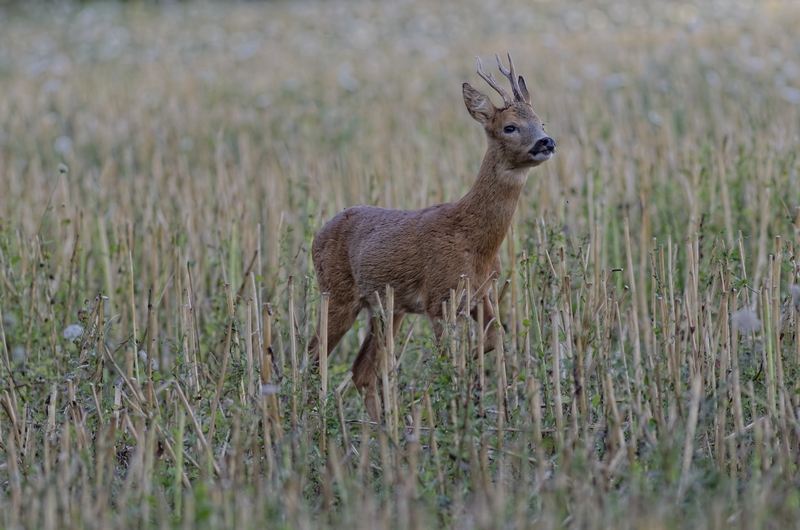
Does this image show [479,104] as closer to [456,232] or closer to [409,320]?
[456,232]

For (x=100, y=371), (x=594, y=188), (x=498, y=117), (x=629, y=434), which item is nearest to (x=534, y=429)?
(x=629, y=434)

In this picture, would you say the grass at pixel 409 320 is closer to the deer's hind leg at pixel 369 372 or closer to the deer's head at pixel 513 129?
the deer's hind leg at pixel 369 372

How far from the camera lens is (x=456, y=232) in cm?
378

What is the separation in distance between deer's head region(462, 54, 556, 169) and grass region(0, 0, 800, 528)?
0.54 meters

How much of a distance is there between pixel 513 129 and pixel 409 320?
5.09ft

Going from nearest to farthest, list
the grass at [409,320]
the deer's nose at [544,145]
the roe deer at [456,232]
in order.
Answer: the grass at [409,320]
the deer's nose at [544,145]
the roe deer at [456,232]

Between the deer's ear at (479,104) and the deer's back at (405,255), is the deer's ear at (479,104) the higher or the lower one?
the higher one

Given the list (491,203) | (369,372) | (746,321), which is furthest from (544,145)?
(369,372)

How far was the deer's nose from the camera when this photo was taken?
3.53 meters

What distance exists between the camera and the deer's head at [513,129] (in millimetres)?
3572

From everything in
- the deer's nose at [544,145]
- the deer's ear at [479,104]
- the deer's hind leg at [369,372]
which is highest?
the deer's ear at [479,104]

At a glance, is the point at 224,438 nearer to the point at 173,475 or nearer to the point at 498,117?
the point at 173,475

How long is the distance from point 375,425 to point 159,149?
18.4 feet

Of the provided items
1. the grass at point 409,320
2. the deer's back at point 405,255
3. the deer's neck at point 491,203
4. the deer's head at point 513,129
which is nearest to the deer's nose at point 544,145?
the deer's head at point 513,129
